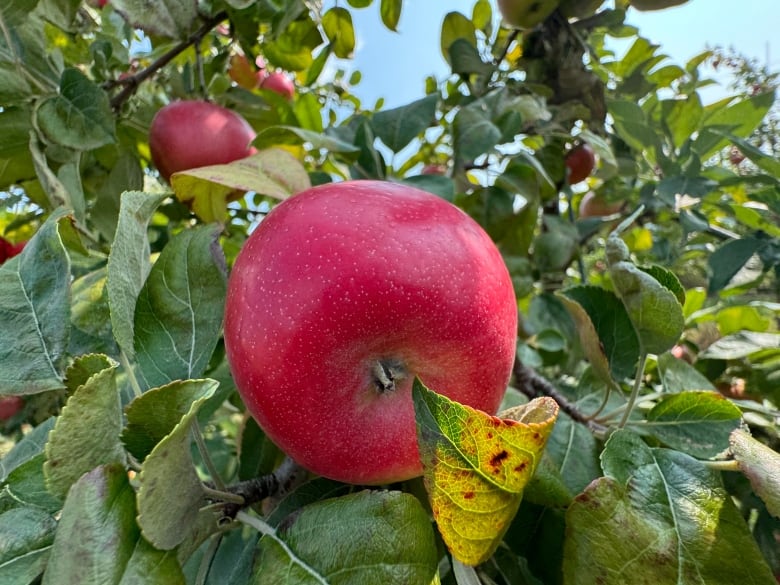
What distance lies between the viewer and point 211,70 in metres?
0.87

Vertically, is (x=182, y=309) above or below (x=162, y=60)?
below

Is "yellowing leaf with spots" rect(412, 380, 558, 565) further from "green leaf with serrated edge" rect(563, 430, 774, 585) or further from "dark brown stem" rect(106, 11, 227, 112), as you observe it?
"dark brown stem" rect(106, 11, 227, 112)

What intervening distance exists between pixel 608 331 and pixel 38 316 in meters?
0.46

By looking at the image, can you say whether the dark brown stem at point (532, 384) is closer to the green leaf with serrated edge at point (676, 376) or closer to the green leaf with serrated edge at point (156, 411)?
the green leaf with serrated edge at point (676, 376)

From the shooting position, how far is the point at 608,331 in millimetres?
505

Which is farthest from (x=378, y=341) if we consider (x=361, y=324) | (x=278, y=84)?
(x=278, y=84)

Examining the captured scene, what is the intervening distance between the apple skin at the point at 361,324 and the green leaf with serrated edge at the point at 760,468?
15 cm

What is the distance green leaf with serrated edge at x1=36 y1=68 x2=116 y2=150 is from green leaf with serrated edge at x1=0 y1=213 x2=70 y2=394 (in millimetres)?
294

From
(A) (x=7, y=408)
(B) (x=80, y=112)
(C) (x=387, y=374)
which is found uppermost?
(B) (x=80, y=112)

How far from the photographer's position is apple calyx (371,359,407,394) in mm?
365

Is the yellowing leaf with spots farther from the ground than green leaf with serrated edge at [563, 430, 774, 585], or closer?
farther from the ground

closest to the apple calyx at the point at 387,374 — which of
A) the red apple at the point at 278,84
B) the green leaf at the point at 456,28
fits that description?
the green leaf at the point at 456,28

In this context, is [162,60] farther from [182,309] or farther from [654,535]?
[654,535]

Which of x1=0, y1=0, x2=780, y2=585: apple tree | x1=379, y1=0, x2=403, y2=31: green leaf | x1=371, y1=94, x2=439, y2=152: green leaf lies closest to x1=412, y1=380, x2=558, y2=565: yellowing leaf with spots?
x1=0, y1=0, x2=780, y2=585: apple tree
